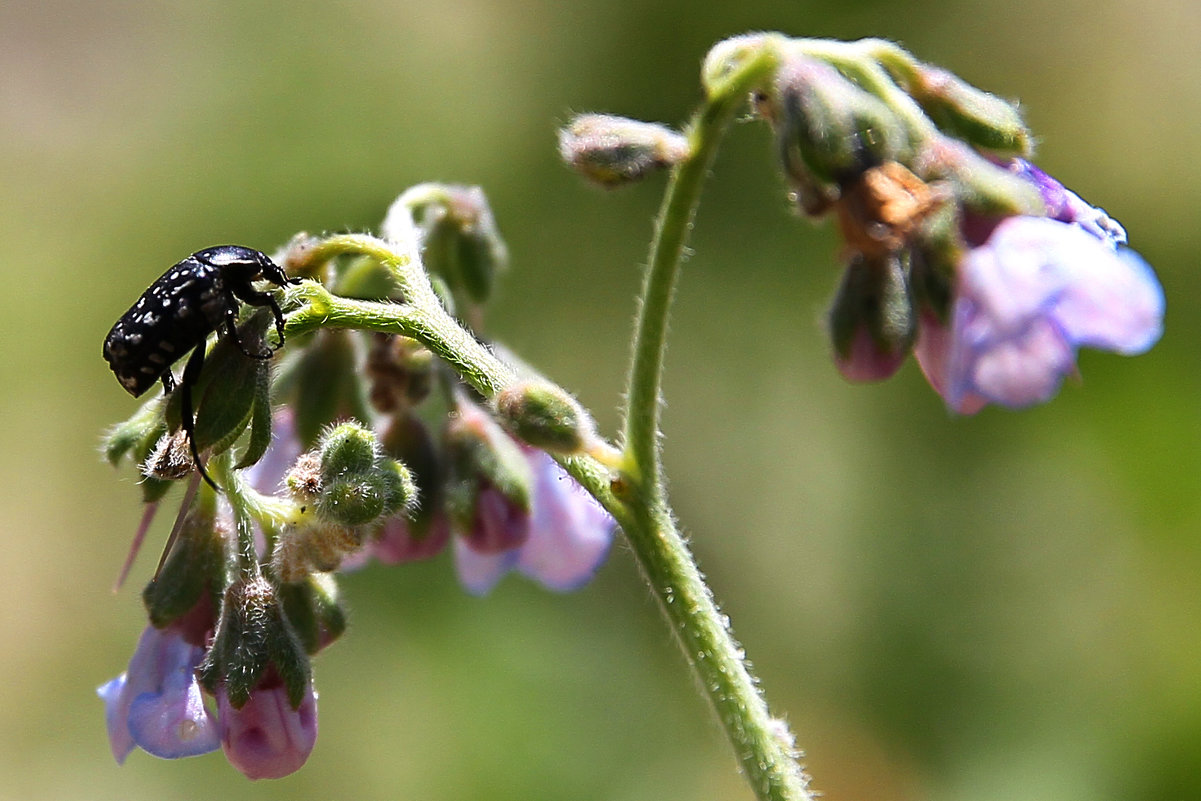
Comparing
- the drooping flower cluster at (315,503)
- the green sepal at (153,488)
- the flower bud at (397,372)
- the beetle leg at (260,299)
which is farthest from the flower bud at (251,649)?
the flower bud at (397,372)

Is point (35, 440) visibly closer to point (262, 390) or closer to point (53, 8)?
point (53, 8)

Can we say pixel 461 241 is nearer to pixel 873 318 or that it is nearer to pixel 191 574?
pixel 191 574

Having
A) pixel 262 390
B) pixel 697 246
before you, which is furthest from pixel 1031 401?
pixel 697 246

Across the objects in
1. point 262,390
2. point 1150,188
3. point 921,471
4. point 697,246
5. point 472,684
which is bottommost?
point 472,684

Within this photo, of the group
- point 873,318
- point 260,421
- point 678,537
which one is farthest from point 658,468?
point 260,421

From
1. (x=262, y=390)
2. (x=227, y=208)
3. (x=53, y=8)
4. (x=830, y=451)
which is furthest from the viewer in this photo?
(x=53, y=8)
